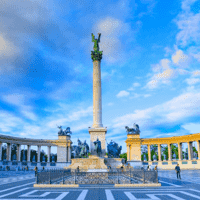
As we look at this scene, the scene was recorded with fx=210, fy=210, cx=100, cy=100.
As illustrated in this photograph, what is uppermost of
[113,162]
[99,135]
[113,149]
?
[99,135]

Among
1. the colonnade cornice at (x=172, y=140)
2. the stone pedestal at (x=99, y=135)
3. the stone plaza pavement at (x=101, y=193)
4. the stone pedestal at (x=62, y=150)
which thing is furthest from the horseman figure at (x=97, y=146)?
the stone pedestal at (x=62, y=150)

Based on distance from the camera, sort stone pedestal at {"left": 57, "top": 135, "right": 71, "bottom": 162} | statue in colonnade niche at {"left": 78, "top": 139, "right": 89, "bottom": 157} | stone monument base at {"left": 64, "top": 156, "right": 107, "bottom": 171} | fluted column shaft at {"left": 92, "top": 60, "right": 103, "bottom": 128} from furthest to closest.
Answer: stone pedestal at {"left": 57, "top": 135, "right": 71, "bottom": 162} → fluted column shaft at {"left": 92, "top": 60, "right": 103, "bottom": 128} → statue in colonnade niche at {"left": 78, "top": 139, "right": 89, "bottom": 157} → stone monument base at {"left": 64, "top": 156, "right": 107, "bottom": 171}

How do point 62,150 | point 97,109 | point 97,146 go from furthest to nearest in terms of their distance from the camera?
point 62,150 → point 97,109 → point 97,146

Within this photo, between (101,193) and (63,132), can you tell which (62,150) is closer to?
(63,132)

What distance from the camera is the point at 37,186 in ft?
60.0

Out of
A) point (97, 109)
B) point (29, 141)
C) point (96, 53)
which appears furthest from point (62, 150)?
point (96, 53)

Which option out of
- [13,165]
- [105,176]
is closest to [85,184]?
[105,176]

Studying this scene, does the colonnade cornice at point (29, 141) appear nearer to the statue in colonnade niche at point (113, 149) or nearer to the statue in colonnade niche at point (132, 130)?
the statue in colonnade niche at point (132, 130)

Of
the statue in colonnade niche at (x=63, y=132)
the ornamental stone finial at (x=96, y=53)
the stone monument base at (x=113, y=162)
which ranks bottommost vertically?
the stone monument base at (x=113, y=162)

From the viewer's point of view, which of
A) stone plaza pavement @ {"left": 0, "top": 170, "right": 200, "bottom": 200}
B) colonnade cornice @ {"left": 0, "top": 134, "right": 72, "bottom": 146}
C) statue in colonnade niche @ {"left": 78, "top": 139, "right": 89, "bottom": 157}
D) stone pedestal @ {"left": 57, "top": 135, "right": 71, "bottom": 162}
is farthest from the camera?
stone pedestal @ {"left": 57, "top": 135, "right": 71, "bottom": 162}

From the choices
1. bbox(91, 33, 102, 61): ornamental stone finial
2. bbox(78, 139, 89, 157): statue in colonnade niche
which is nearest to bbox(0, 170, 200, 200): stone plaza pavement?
bbox(78, 139, 89, 157): statue in colonnade niche

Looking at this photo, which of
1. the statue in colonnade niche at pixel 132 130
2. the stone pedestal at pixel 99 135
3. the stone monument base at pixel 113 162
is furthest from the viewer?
the statue in colonnade niche at pixel 132 130

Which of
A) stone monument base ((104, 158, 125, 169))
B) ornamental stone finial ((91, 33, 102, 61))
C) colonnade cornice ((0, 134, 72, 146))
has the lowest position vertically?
stone monument base ((104, 158, 125, 169))

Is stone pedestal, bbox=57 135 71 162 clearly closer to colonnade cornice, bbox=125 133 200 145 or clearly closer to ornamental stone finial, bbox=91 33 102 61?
colonnade cornice, bbox=125 133 200 145
